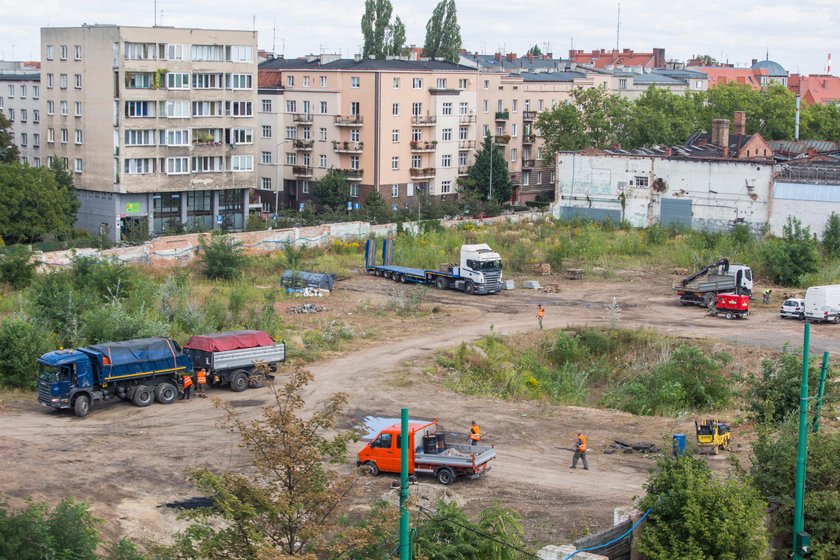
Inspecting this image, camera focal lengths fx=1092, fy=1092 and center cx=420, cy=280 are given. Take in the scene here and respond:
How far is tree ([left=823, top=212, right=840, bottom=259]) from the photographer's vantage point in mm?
Result: 54625

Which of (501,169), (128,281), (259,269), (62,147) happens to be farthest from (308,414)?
(501,169)

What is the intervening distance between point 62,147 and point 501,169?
99.9 feet

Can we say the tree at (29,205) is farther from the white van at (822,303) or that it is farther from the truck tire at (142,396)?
the white van at (822,303)

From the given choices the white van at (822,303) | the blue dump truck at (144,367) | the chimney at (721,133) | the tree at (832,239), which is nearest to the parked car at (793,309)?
the white van at (822,303)

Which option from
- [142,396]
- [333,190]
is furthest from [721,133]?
[142,396]

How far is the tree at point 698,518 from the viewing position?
1647 cm

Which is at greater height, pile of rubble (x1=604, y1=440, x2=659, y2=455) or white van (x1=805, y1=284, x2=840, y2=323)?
white van (x1=805, y1=284, x2=840, y2=323)

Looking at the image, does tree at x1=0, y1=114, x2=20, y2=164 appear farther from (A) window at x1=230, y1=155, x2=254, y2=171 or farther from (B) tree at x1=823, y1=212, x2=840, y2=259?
(B) tree at x1=823, y1=212, x2=840, y2=259

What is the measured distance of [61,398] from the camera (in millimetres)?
28375

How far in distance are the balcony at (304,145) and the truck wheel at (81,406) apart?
50.4 metres

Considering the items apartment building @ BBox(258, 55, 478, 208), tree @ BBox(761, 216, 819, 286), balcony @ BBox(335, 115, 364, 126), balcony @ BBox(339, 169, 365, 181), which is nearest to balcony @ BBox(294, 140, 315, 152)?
apartment building @ BBox(258, 55, 478, 208)

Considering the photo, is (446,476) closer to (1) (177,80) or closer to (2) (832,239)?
(2) (832,239)

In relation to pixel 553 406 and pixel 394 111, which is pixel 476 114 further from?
pixel 553 406

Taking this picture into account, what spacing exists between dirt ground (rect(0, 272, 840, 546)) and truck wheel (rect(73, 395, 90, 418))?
0.18 metres
